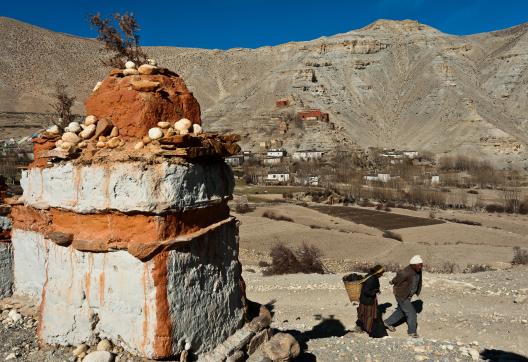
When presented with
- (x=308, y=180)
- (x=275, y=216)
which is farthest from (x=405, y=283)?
(x=308, y=180)

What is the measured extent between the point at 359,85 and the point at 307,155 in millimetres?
41419

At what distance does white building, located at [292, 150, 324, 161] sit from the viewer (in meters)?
64.1

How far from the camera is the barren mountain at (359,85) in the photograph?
244 ft

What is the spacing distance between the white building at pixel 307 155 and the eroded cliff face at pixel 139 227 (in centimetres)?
6005

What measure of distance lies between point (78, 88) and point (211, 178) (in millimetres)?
108804

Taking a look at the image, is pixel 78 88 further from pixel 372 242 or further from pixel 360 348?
pixel 360 348

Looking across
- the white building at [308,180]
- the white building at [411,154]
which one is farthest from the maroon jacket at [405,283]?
the white building at [411,154]

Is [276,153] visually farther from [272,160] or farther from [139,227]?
[139,227]

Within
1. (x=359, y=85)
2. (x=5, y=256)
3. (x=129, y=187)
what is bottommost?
(x=5, y=256)

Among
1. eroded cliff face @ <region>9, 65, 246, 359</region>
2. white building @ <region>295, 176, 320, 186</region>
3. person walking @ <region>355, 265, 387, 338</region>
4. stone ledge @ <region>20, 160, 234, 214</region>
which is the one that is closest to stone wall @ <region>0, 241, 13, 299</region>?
eroded cliff face @ <region>9, 65, 246, 359</region>

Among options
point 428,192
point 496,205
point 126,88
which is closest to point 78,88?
point 428,192

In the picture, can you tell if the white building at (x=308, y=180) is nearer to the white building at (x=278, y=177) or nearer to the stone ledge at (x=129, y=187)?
the white building at (x=278, y=177)

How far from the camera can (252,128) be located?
251 ft

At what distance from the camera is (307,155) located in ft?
214
